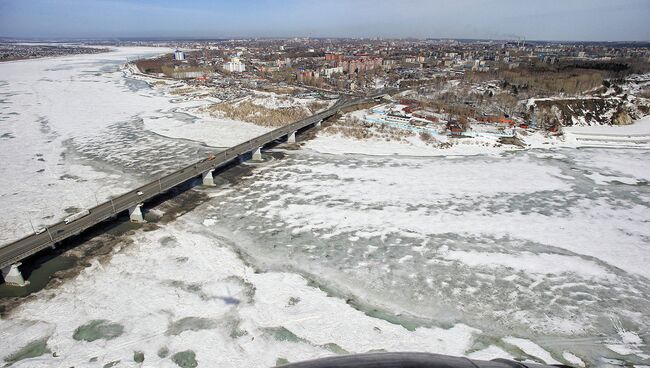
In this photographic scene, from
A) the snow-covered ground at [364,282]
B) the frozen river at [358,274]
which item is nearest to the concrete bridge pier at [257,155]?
the frozen river at [358,274]

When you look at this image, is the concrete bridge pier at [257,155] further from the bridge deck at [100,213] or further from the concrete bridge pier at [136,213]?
the concrete bridge pier at [136,213]

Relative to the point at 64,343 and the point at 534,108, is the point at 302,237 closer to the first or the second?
the point at 64,343

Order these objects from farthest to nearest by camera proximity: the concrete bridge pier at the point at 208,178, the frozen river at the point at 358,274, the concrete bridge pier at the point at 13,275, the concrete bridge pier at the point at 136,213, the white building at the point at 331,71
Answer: the white building at the point at 331,71
the concrete bridge pier at the point at 208,178
the concrete bridge pier at the point at 136,213
the concrete bridge pier at the point at 13,275
the frozen river at the point at 358,274

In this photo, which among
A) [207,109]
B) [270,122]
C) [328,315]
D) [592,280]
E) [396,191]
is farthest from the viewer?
[207,109]

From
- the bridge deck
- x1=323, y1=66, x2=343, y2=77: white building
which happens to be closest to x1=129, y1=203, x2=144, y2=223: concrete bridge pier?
the bridge deck

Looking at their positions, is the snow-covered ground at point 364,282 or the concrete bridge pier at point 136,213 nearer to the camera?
the snow-covered ground at point 364,282

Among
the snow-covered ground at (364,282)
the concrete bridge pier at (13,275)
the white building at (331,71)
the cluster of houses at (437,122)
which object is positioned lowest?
the snow-covered ground at (364,282)

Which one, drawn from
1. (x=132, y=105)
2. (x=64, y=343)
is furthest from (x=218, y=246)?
(x=132, y=105)

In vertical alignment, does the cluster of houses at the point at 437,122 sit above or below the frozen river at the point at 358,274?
above

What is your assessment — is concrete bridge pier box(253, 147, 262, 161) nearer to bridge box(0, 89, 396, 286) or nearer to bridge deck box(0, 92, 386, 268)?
bridge box(0, 89, 396, 286)
